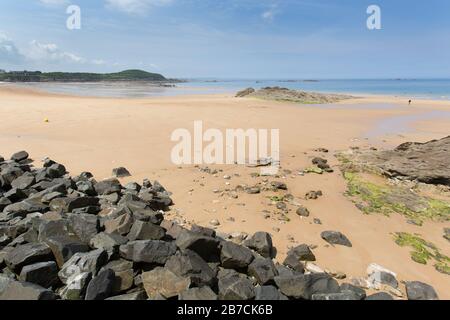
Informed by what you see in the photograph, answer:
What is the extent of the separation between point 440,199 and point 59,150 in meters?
12.0

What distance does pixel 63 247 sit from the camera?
4.85 meters

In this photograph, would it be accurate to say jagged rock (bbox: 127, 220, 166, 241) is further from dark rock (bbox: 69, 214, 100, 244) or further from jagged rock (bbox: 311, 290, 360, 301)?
jagged rock (bbox: 311, 290, 360, 301)

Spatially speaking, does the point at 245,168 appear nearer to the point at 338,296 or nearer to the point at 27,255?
the point at 338,296

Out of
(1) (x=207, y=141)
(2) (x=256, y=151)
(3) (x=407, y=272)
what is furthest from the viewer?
(1) (x=207, y=141)

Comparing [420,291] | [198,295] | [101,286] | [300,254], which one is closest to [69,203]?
[101,286]

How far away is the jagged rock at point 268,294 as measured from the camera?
425 cm

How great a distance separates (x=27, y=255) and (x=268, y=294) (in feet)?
11.1

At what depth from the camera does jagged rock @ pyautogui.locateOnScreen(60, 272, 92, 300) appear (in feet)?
13.9

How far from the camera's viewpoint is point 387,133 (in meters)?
18.3

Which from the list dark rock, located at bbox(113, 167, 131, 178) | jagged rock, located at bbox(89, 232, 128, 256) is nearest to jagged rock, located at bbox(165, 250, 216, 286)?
jagged rock, located at bbox(89, 232, 128, 256)

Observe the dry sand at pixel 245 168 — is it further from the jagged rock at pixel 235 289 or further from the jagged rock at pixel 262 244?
the jagged rock at pixel 235 289

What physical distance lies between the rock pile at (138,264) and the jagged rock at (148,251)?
1 centimetres
